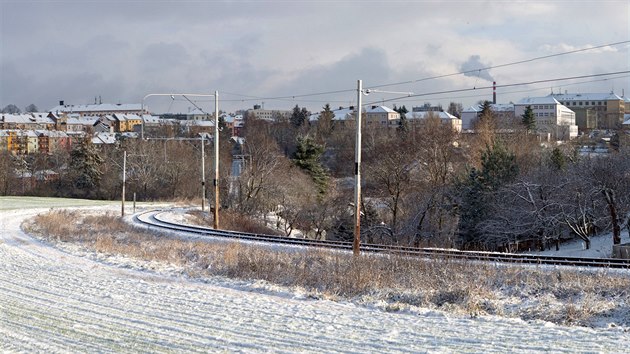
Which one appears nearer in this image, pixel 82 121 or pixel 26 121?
pixel 26 121

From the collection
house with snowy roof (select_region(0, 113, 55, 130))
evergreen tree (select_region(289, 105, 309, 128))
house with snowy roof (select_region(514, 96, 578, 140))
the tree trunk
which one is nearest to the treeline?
the tree trunk

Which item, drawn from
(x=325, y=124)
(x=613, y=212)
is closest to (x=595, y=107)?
(x=325, y=124)

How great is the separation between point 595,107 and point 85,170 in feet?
490

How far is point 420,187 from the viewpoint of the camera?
57.6 m

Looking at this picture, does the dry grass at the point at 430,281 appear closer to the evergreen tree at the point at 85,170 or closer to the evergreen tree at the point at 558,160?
the evergreen tree at the point at 558,160

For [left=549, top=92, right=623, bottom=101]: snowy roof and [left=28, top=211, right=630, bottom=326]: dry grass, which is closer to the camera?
[left=28, top=211, right=630, bottom=326]: dry grass

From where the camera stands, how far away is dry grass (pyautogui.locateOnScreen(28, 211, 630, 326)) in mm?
14016

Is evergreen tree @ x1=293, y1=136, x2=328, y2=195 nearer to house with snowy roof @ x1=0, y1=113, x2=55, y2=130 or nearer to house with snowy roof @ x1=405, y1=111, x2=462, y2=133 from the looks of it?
house with snowy roof @ x1=405, y1=111, x2=462, y2=133

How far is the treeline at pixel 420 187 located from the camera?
149 feet

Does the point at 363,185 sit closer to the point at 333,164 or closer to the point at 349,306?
the point at 333,164

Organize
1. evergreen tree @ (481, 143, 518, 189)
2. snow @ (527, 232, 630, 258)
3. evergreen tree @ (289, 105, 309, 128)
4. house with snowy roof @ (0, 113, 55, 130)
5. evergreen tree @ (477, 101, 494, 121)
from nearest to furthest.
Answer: snow @ (527, 232, 630, 258), evergreen tree @ (481, 143, 518, 189), evergreen tree @ (477, 101, 494, 121), evergreen tree @ (289, 105, 309, 128), house with snowy roof @ (0, 113, 55, 130)

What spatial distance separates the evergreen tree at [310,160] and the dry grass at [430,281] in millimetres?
48231

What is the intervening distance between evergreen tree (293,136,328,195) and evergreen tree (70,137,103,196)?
100ft

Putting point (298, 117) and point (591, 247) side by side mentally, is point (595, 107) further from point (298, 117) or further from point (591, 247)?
point (591, 247)
